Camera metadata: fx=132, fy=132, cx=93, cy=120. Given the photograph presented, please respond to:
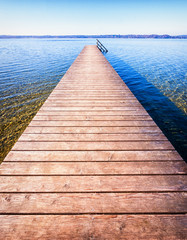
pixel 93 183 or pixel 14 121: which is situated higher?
pixel 93 183

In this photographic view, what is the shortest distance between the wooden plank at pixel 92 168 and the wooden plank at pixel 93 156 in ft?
0.24

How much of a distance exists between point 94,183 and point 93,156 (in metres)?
0.43

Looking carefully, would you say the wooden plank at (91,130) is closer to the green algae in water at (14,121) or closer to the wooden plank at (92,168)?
the wooden plank at (92,168)

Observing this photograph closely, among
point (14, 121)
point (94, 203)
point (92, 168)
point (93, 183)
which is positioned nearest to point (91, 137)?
point (92, 168)

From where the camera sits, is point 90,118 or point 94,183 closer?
point 94,183

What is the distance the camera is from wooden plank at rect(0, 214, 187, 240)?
3.77 feet

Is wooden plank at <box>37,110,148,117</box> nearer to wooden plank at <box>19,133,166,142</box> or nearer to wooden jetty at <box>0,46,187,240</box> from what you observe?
wooden jetty at <box>0,46,187,240</box>

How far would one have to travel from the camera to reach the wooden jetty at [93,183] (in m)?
1.20

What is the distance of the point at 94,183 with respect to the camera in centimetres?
157

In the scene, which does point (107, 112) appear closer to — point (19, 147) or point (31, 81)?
point (19, 147)

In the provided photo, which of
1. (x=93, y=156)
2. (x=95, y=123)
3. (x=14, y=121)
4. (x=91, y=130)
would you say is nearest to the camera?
(x=93, y=156)

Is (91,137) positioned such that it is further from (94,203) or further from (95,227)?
(95,227)

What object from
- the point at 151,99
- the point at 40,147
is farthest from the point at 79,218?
the point at 151,99

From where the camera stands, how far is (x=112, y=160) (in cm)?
188
